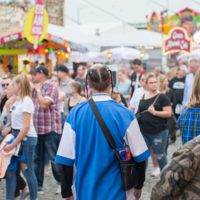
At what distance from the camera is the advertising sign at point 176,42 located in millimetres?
13293

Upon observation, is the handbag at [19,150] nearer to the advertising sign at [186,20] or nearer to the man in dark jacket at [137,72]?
the man in dark jacket at [137,72]

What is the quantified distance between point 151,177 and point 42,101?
8.36 feet

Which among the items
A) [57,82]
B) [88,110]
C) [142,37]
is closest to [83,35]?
[142,37]

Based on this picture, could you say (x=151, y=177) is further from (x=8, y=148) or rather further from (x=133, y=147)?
(x=133, y=147)

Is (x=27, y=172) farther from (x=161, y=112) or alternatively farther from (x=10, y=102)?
(x=161, y=112)

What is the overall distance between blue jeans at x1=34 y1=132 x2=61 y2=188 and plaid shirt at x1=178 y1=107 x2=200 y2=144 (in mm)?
2258

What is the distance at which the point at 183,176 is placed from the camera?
5.35 ft

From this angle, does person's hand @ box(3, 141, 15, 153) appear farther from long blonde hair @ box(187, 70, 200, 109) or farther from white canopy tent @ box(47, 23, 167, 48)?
white canopy tent @ box(47, 23, 167, 48)

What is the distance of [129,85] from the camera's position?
8.91 m

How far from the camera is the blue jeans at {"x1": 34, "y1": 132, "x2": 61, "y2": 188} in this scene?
500 centimetres

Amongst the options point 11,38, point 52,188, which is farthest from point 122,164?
point 11,38

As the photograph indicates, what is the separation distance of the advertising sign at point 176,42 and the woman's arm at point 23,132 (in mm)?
10040

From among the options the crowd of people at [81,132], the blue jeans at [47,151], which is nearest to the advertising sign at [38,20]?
the crowd of people at [81,132]

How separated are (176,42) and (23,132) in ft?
34.8
